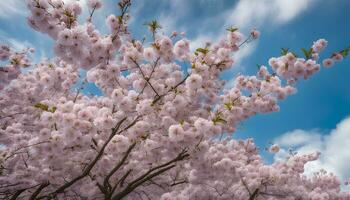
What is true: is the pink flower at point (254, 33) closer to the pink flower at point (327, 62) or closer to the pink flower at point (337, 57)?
the pink flower at point (327, 62)

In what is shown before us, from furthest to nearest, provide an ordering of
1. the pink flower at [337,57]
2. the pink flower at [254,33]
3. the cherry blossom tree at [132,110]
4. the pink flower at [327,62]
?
the pink flower at [254,33] < the pink flower at [327,62] < the pink flower at [337,57] < the cherry blossom tree at [132,110]

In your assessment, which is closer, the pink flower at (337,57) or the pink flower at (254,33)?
the pink flower at (337,57)

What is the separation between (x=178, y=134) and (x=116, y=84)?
7.77 ft

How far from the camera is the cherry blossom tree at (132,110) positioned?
22.9ft

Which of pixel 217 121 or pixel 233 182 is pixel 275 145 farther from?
pixel 217 121

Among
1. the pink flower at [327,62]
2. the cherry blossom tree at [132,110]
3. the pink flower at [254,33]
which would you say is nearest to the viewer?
the cherry blossom tree at [132,110]

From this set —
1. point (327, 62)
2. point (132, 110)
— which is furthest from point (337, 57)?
point (132, 110)

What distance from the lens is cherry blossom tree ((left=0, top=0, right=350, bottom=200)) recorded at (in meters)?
6.98

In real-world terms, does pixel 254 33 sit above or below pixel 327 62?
above

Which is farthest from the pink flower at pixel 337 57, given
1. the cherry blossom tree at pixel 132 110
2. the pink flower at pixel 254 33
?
the pink flower at pixel 254 33

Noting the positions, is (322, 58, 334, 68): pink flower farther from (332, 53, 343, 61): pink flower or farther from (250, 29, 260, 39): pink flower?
(250, 29, 260, 39): pink flower

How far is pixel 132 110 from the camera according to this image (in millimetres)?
7945

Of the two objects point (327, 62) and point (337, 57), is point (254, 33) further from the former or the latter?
point (337, 57)

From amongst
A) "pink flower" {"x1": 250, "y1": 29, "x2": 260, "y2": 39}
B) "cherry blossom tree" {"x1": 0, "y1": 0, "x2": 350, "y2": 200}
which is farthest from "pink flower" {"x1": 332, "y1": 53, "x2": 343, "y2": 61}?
"pink flower" {"x1": 250, "y1": 29, "x2": 260, "y2": 39}
